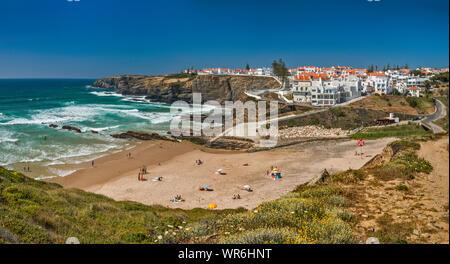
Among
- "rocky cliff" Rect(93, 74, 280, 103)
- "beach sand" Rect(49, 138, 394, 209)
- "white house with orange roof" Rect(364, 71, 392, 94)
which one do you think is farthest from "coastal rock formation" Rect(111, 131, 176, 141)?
"white house with orange roof" Rect(364, 71, 392, 94)

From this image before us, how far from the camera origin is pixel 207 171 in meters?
23.5

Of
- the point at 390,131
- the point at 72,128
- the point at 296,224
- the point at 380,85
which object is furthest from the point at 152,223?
the point at 380,85

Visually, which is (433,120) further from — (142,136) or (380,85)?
(142,136)

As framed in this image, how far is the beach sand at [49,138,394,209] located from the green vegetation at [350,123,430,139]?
69.8 inches

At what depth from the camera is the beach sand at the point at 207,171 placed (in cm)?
1816

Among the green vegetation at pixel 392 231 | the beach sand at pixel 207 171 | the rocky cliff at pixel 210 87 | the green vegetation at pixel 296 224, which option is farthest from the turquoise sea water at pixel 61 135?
the rocky cliff at pixel 210 87

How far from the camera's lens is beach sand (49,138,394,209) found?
1816 centimetres

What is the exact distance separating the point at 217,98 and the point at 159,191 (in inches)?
2348

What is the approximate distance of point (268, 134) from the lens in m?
35.1

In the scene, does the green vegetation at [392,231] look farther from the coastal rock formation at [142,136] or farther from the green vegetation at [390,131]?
the coastal rock formation at [142,136]

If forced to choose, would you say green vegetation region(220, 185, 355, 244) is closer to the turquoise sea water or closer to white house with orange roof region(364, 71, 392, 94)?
the turquoise sea water

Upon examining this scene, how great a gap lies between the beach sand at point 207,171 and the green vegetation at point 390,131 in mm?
1774
